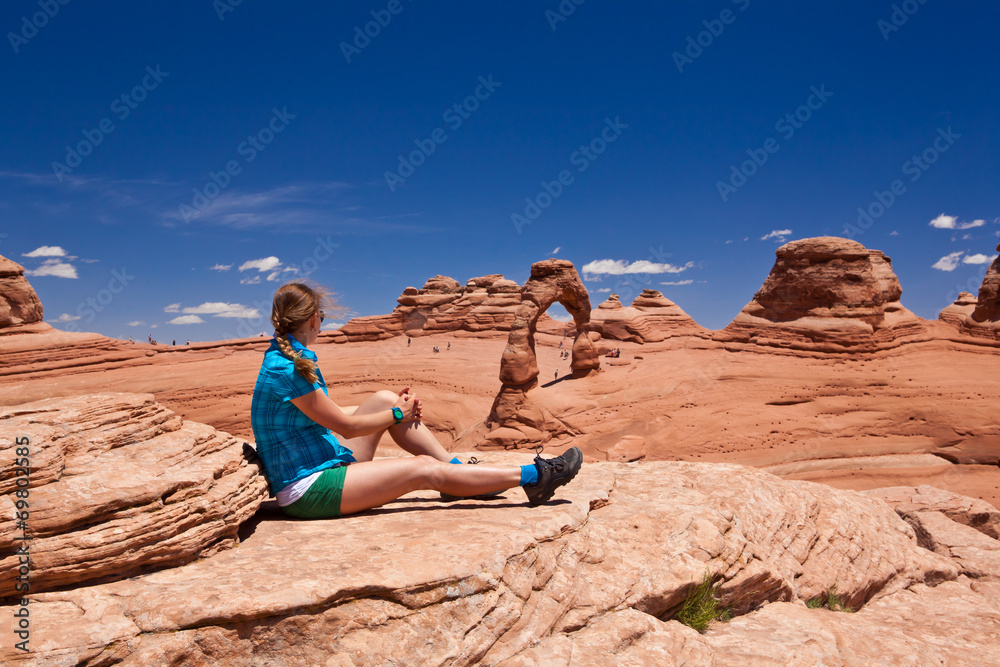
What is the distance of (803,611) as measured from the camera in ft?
12.3

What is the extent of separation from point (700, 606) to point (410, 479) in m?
1.92

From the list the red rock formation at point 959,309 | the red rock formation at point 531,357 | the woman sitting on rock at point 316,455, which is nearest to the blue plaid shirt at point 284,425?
the woman sitting on rock at point 316,455

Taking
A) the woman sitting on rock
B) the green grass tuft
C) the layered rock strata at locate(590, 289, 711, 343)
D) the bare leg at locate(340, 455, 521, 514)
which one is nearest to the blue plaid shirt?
the woman sitting on rock

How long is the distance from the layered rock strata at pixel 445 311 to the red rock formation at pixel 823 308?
54.9ft

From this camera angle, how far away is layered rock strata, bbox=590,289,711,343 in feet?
99.0

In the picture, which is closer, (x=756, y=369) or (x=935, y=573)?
(x=935, y=573)

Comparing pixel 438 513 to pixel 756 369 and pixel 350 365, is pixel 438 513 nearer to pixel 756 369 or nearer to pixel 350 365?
pixel 756 369

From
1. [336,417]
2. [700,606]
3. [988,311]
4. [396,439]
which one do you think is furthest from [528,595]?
[988,311]

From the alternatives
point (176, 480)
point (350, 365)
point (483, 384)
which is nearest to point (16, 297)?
point (350, 365)

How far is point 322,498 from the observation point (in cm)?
328

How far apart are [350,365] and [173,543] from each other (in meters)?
21.6

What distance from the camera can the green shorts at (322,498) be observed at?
129 inches

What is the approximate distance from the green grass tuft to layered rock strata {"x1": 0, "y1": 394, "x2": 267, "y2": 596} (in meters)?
2.58

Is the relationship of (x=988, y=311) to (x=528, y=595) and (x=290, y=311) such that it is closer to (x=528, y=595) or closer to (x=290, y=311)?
(x=528, y=595)
